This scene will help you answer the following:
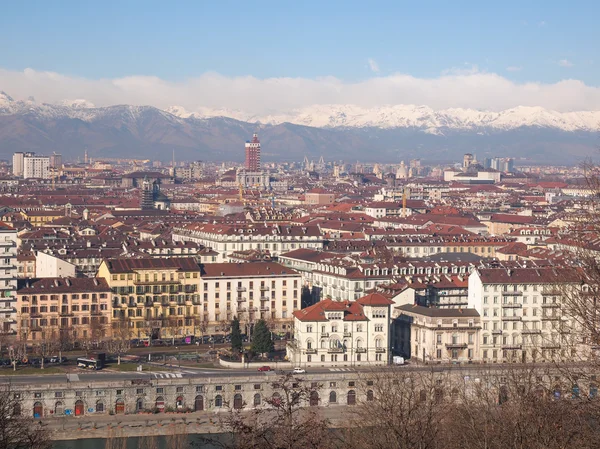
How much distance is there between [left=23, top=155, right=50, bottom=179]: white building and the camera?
178m

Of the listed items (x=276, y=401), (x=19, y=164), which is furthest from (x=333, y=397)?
(x=19, y=164)

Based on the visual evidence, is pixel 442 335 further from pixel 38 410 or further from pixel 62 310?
pixel 62 310

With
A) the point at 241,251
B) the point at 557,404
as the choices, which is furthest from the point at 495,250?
the point at 557,404

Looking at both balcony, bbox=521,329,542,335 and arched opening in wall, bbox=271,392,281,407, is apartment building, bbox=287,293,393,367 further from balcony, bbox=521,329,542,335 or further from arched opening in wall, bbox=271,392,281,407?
balcony, bbox=521,329,542,335

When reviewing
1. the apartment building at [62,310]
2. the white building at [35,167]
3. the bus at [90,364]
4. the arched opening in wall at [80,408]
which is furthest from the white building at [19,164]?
the arched opening in wall at [80,408]

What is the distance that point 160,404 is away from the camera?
1200 inches

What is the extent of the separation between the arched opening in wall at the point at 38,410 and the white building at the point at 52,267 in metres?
16.1

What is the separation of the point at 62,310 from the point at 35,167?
144m

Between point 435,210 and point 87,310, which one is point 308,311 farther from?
point 435,210

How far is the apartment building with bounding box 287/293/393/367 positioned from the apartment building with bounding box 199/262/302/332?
6.94 m

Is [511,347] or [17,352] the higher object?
[511,347]

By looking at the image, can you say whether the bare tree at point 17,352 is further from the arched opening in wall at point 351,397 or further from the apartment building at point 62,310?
the arched opening in wall at point 351,397

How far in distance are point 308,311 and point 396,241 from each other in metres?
24.0

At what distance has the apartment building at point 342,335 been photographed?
34.1 meters
